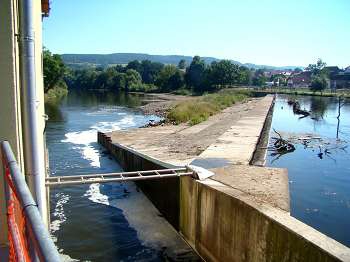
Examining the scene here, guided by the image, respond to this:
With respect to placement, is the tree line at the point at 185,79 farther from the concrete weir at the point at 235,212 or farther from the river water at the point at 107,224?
the concrete weir at the point at 235,212

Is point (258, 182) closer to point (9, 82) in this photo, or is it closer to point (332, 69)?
point (9, 82)

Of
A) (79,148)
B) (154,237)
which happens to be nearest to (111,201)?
(154,237)

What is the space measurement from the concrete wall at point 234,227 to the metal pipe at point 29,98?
16.6ft

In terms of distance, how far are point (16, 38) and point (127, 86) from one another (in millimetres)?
138038

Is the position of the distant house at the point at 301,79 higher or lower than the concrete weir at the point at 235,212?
higher

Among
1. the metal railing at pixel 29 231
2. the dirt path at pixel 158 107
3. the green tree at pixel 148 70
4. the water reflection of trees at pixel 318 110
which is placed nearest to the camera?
the metal railing at pixel 29 231

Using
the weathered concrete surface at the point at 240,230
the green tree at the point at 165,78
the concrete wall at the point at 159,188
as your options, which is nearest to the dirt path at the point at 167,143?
the concrete wall at the point at 159,188

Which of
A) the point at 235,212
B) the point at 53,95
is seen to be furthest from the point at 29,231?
the point at 53,95

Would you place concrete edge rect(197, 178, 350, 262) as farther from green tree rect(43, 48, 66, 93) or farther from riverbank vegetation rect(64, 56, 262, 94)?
riverbank vegetation rect(64, 56, 262, 94)

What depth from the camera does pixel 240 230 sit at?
9.35 metres

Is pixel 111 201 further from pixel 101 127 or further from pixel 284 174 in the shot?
pixel 101 127

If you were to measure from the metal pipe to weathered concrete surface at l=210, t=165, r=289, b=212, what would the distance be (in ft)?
20.5

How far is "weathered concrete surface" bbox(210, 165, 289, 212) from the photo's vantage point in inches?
390

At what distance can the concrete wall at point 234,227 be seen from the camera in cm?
719
